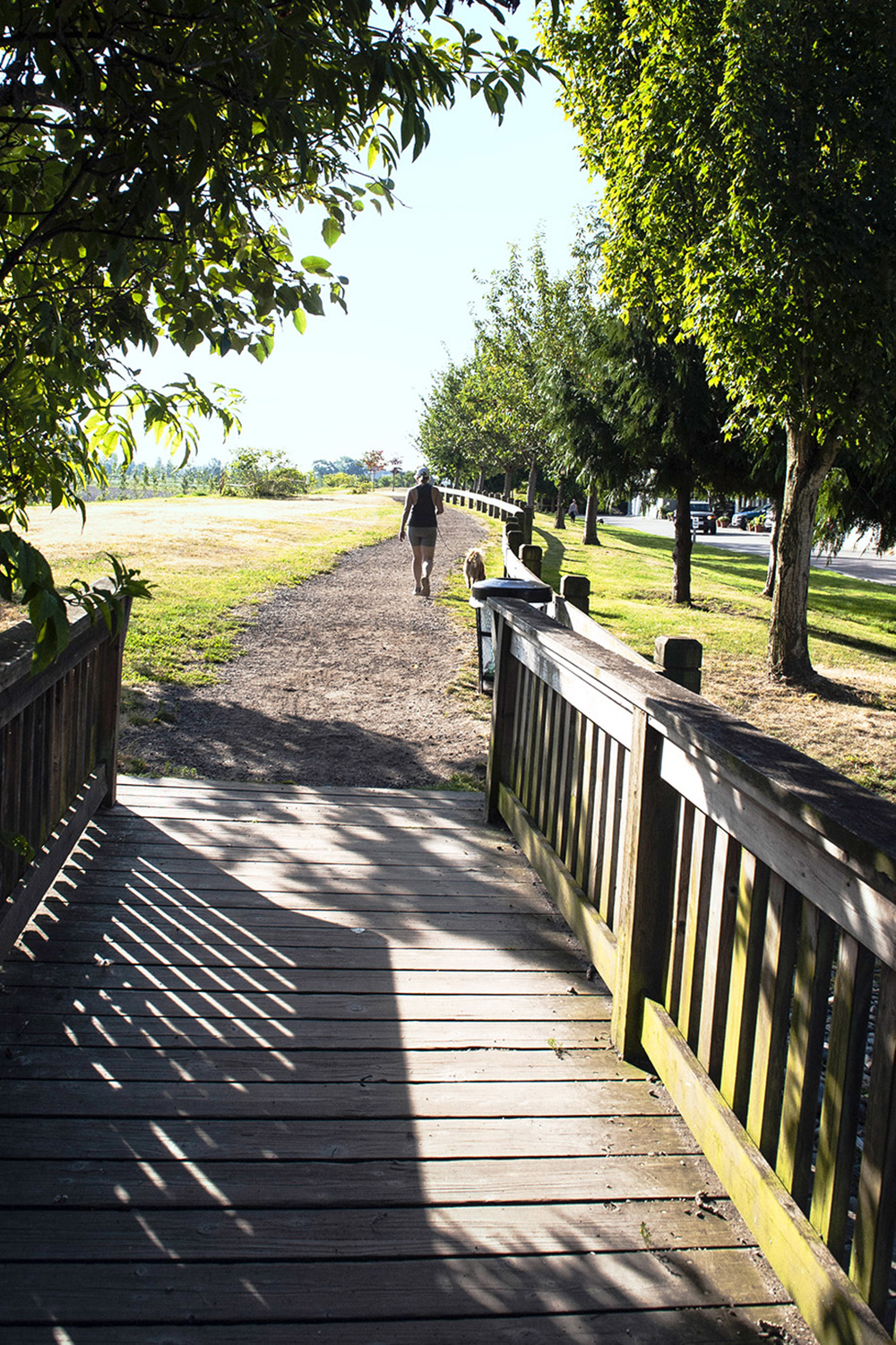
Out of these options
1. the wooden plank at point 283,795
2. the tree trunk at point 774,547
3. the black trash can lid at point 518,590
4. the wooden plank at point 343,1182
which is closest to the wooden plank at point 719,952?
Answer: the wooden plank at point 343,1182

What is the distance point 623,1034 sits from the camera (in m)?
3.41

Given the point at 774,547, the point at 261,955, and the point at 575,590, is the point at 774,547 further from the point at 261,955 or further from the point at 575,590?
the point at 261,955

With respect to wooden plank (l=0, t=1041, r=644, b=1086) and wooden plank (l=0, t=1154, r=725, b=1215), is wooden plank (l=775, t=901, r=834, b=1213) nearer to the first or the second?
wooden plank (l=0, t=1154, r=725, b=1215)

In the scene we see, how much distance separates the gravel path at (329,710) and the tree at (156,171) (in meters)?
3.49

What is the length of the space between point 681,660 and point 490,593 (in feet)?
12.1

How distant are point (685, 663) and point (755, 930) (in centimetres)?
132

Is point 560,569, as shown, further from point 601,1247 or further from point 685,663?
point 601,1247

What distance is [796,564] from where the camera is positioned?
39.2 ft

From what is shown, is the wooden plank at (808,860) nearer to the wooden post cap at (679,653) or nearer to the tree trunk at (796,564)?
the wooden post cap at (679,653)

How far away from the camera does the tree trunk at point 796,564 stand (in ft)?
38.9

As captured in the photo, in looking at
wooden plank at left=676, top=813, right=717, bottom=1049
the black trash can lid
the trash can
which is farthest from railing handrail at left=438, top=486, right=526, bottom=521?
wooden plank at left=676, top=813, right=717, bottom=1049

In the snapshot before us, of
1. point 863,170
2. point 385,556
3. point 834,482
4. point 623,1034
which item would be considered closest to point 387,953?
point 623,1034

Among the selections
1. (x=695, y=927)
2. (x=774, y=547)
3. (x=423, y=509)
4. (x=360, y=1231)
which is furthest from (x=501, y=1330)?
(x=774, y=547)

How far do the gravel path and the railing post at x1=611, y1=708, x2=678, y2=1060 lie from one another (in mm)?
3734
